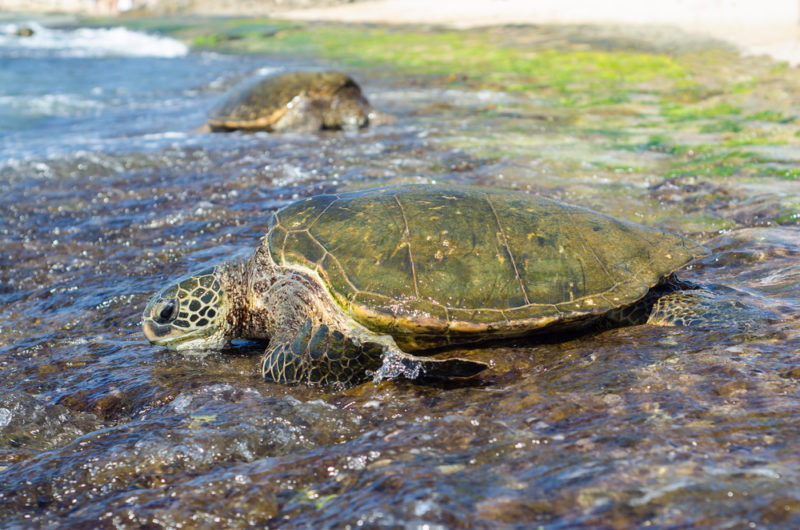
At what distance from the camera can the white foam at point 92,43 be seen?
26.0 m

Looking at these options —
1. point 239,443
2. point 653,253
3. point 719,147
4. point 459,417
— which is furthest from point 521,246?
point 719,147

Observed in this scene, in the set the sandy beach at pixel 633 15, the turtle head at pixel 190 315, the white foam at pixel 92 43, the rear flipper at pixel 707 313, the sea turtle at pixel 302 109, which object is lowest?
the turtle head at pixel 190 315

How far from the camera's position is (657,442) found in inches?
96.0

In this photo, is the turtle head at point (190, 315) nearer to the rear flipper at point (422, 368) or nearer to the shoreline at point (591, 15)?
the rear flipper at point (422, 368)

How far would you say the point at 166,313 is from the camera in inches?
157

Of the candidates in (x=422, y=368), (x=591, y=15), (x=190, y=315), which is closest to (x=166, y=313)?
(x=190, y=315)

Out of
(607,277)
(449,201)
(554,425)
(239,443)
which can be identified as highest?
(449,201)

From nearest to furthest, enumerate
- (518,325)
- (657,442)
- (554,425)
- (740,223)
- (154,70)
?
(657,442) → (554,425) → (518,325) → (740,223) → (154,70)

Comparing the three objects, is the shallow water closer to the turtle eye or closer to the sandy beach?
the turtle eye

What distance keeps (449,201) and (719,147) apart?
17.4ft

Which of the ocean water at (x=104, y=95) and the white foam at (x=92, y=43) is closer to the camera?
the ocean water at (x=104, y=95)

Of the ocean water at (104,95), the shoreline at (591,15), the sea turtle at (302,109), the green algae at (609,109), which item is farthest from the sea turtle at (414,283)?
the shoreline at (591,15)

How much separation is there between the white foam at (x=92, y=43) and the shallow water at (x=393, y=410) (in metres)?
21.6

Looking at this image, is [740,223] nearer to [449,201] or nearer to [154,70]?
[449,201]
